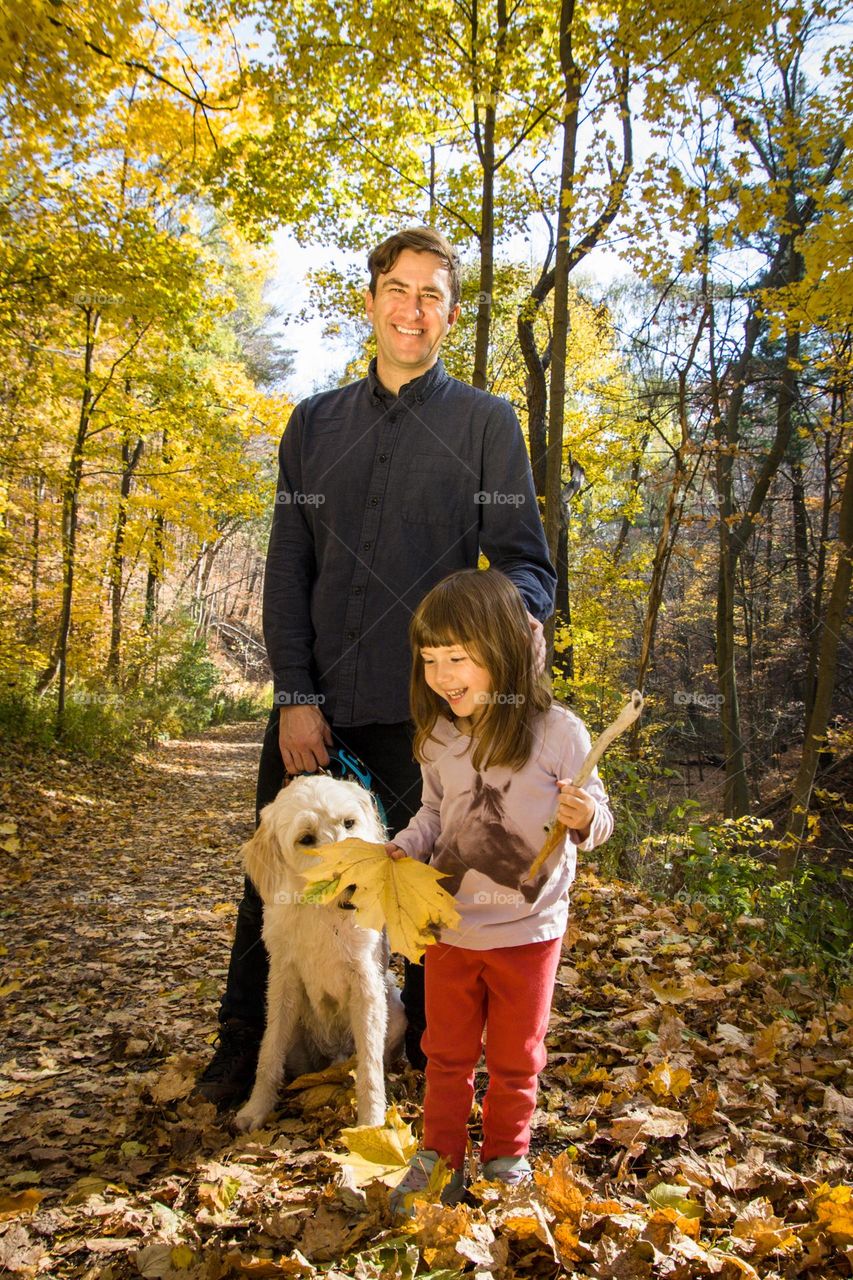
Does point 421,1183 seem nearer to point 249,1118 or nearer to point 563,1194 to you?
point 563,1194

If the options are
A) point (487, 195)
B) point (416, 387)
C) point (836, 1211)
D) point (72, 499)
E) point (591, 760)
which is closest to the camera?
point (591, 760)

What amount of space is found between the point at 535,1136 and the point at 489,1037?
0.69 meters

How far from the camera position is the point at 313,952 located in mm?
2656

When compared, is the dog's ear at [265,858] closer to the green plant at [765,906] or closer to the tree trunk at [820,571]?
the green plant at [765,906]

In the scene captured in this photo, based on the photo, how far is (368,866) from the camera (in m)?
2.02

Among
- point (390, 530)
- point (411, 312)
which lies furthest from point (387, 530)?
point (411, 312)

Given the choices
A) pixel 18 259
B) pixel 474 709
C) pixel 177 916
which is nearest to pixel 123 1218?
pixel 474 709

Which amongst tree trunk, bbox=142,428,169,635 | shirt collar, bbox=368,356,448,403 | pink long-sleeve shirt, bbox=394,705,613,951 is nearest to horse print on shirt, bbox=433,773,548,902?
pink long-sleeve shirt, bbox=394,705,613,951

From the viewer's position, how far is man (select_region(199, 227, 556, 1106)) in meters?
2.67

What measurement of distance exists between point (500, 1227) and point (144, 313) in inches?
382

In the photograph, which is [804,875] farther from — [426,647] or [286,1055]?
[426,647]

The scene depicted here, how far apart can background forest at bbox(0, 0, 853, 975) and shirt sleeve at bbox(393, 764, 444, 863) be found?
923mm

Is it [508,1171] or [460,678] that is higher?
[460,678]

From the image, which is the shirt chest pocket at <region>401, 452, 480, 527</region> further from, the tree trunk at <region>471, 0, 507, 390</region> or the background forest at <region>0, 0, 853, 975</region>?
the tree trunk at <region>471, 0, 507, 390</region>
